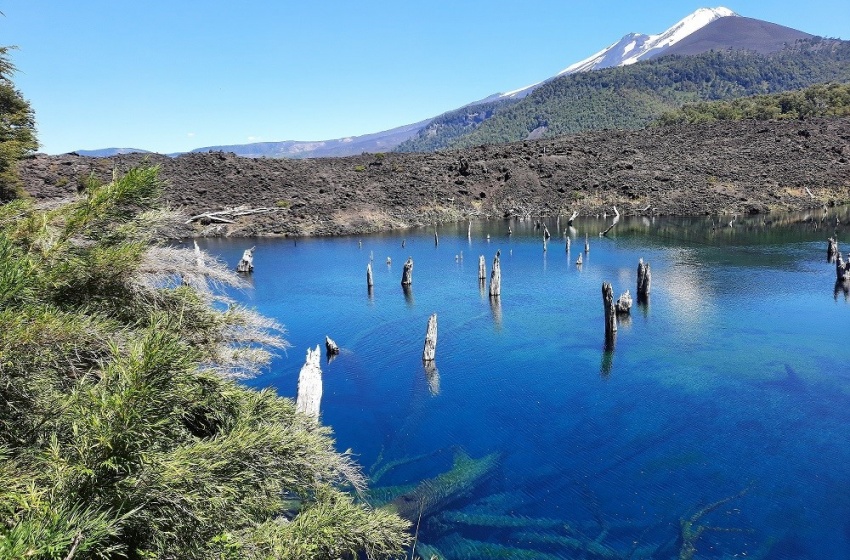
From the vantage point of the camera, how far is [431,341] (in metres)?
25.1

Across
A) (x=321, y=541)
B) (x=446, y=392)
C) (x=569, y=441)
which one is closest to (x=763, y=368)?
(x=569, y=441)

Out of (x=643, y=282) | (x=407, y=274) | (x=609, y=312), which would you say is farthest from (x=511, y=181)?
(x=609, y=312)

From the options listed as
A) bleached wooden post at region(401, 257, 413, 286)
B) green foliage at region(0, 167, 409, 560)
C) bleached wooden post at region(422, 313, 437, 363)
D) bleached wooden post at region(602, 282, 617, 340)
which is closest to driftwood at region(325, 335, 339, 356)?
bleached wooden post at region(422, 313, 437, 363)

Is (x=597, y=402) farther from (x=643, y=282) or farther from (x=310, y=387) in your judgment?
(x=643, y=282)

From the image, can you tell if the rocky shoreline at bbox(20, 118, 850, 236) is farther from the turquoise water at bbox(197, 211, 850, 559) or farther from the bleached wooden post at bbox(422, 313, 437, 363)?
the bleached wooden post at bbox(422, 313, 437, 363)

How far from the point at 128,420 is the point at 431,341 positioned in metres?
20.1

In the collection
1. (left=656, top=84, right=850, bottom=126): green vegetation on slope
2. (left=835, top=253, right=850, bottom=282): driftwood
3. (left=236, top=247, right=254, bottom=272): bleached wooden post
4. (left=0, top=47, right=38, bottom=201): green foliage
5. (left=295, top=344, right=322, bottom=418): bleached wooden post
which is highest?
(left=656, top=84, right=850, bottom=126): green vegetation on slope

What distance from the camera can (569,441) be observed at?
1786 centimetres

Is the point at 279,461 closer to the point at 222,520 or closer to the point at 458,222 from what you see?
the point at 222,520

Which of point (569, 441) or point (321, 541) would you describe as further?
point (569, 441)

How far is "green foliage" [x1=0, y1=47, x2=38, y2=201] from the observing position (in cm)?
1964

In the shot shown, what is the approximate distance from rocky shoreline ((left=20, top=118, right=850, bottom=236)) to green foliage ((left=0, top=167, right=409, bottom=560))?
6135 centimetres

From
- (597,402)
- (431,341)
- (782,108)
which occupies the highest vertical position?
(782,108)

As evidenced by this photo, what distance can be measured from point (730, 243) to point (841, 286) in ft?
59.6
